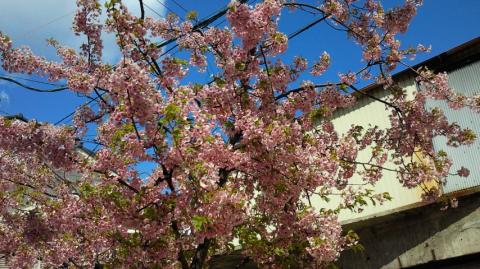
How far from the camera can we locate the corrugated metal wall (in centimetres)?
1007

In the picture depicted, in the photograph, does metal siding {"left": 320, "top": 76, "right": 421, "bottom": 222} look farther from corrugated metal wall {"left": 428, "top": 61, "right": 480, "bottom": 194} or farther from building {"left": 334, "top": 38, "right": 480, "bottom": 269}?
corrugated metal wall {"left": 428, "top": 61, "right": 480, "bottom": 194}

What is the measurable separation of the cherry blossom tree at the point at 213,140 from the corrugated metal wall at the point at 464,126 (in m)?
2.23

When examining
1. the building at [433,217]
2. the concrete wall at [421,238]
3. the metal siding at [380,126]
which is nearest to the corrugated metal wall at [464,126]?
the building at [433,217]

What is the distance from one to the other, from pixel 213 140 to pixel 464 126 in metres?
6.75

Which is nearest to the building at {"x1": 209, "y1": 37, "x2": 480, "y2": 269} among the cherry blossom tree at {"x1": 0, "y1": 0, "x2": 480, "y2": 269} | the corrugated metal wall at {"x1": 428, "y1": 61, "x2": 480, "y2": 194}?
the corrugated metal wall at {"x1": 428, "y1": 61, "x2": 480, "y2": 194}

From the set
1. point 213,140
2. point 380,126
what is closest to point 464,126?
point 380,126

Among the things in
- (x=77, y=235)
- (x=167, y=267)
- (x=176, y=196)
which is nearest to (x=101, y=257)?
(x=77, y=235)

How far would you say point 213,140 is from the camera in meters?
5.86

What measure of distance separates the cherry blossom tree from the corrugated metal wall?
2.23m

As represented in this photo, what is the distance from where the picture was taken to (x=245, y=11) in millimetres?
6656

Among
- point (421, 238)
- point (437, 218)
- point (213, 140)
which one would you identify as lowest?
point (421, 238)

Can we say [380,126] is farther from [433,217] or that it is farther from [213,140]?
[213,140]

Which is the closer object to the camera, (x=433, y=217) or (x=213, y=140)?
(x=213, y=140)

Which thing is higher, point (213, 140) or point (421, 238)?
point (213, 140)
